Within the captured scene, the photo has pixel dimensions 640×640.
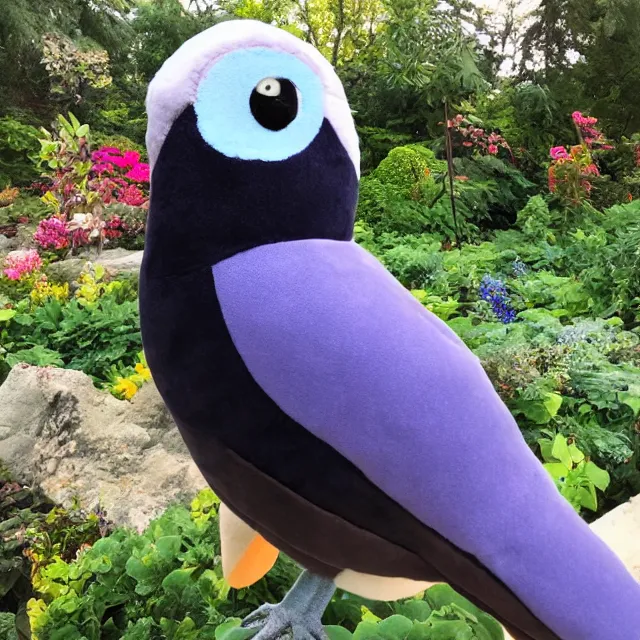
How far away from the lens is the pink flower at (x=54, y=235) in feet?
13.0

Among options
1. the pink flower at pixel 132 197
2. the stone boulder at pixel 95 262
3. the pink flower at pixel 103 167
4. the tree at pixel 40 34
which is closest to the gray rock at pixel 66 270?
the stone boulder at pixel 95 262

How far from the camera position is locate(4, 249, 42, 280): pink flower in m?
3.58

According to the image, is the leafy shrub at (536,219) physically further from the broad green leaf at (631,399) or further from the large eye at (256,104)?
the large eye at (256,104)

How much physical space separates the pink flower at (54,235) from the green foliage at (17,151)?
284 centimetres

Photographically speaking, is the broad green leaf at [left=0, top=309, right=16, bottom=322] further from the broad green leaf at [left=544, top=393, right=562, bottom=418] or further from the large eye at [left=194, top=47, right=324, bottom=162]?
the large eye at [left=194, top=47, right=324, bottom=162]

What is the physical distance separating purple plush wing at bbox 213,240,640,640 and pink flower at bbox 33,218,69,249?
3687 millimetres

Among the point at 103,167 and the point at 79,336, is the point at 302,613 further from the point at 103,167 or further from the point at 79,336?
the point at 103,167

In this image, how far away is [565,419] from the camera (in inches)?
83.6

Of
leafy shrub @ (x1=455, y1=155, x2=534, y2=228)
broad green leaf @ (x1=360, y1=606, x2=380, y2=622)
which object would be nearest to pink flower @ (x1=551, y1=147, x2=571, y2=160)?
leafy shrub @ (x1=455, y1=155, x2=534, y2=228)

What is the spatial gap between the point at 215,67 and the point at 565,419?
1861 millimetres

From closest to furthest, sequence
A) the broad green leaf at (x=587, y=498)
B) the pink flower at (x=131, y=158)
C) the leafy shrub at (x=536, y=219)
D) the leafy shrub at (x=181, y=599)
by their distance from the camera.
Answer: the leafy shrub at (x=181, y=599) < the broad green leaf at (x=587, y=498) < the leafy shrub at (x=536, y=219) < the pink flower at (x=131, y=158)

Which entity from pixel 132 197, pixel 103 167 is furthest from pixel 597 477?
pixel 103 167

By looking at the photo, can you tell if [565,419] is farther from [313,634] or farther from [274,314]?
[274,314]

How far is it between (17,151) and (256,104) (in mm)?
6932
